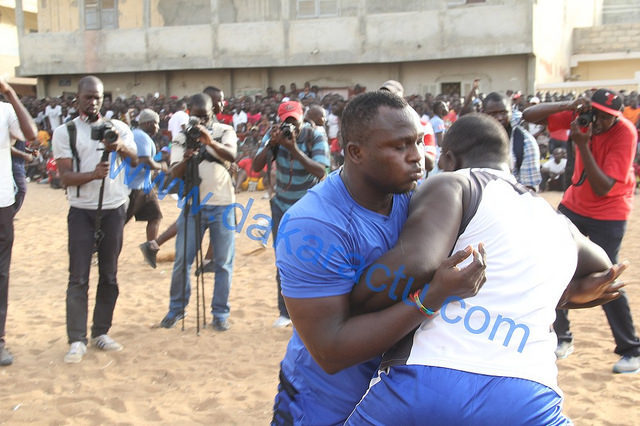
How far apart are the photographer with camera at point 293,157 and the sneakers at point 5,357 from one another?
213cm

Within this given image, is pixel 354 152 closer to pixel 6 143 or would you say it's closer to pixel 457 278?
Answer: pixel 457 278

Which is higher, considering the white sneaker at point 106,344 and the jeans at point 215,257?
the jeans at point 215,257

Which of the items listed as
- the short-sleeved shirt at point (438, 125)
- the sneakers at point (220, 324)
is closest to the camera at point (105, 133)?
the sneakers at point (220, 324)

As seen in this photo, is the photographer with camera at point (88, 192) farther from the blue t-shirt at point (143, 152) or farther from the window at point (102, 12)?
the window at point (102, 12)

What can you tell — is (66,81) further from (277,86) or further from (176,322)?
(176,322)

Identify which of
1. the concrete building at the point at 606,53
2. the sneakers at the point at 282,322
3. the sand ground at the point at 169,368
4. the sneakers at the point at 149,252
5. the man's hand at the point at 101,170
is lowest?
the sand ground at the point at 169,368

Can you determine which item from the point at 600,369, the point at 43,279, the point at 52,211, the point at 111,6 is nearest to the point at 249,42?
the point at 111,6

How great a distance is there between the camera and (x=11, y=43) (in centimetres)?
3441

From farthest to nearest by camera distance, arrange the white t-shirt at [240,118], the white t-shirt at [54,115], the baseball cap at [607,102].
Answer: the white t-shirt at [54,115] → the white t-shirt at [240,118] → the baseball cap at [607,102]

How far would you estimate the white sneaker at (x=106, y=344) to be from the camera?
16.9ft

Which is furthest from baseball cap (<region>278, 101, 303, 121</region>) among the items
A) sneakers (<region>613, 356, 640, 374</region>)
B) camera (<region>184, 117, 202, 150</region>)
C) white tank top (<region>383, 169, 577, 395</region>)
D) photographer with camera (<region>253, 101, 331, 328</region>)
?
white tank top (<region>383, 169, 577, 395</region>)

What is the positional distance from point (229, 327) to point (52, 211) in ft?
Answer: 28.7

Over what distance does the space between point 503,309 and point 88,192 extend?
150 inches

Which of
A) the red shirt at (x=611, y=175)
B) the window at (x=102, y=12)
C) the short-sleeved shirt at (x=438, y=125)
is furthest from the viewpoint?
the window at (x=102, y=12)
